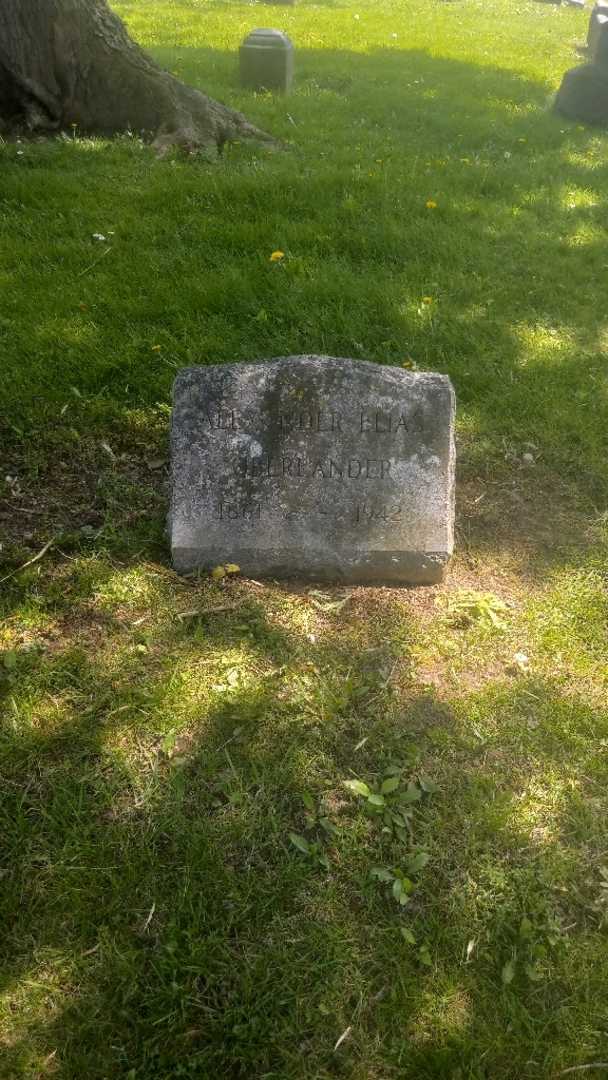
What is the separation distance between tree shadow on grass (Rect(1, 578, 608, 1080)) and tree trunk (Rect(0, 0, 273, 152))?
5.61m

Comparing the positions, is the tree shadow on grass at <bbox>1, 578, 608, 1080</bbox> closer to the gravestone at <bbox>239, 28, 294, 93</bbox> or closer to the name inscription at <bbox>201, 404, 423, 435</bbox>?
the name inscription at <bbox>201, 404, 423, 435</bbox>

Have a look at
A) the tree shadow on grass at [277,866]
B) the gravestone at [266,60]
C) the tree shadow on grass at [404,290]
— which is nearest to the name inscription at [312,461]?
the tree shadow on grass at [277,866]

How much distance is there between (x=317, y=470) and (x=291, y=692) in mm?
986

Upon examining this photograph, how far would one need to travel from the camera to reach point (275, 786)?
260 cm

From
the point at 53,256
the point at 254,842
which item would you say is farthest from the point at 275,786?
the point at 53,256

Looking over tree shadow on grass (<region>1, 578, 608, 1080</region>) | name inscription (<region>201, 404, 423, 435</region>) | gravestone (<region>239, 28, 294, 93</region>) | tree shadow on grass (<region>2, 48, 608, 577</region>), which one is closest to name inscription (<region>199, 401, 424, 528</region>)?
name inscription (<region>201, 404, 423, 435</region>)

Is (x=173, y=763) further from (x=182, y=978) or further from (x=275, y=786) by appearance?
(x=182, y=978)

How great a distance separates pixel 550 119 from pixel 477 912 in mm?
9328

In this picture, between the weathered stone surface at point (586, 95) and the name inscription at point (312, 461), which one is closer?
the name inscription at point (312, 461)

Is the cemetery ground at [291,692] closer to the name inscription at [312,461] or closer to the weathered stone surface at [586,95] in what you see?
the name inscription at [312,461]

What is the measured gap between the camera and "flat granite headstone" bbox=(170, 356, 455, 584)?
3.30 meters

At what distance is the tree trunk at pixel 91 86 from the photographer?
661 centimetres

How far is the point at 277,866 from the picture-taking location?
238 centimetres

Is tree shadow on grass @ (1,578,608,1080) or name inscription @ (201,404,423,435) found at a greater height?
name inscription @ (201,404,423,435)
